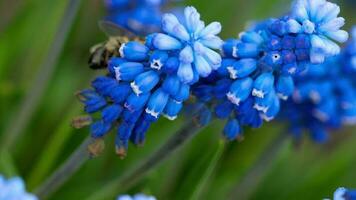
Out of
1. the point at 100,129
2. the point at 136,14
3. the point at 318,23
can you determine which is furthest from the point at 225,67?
the point at 136,14

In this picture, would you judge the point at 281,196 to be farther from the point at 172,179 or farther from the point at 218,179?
the point at 172,179

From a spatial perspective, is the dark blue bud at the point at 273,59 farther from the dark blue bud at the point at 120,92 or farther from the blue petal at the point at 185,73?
the dark blue bud at the point at 120,92

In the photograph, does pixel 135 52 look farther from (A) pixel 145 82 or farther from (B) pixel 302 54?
(B) pixel 302 54

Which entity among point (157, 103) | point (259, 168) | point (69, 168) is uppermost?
point (259, 168)

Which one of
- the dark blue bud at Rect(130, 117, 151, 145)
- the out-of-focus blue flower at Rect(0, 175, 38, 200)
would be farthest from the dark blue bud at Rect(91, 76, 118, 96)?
the out-of-focus blue flower at Rect(0, 175, 38, 200)

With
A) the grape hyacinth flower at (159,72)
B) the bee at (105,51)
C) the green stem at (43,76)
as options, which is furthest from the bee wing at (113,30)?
the grape hyacinth flower at (159,72)

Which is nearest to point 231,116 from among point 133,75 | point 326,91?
point 133,75
